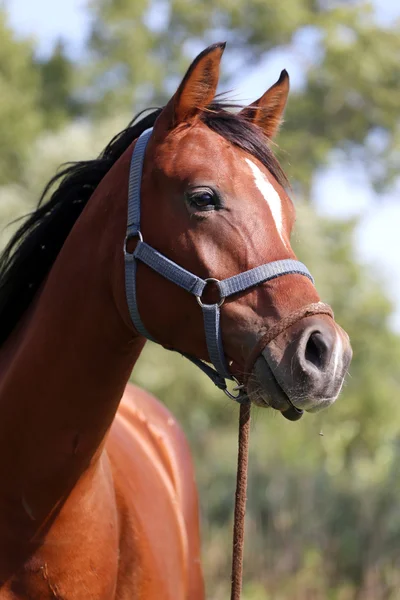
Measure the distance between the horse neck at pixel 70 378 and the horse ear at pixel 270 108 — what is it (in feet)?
1.65

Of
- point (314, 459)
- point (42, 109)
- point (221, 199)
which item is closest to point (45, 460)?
point (221, 199)

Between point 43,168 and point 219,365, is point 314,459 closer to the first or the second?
point 43,168

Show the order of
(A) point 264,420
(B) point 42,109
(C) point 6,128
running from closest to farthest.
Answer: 1. (A) point 264,420
2. (C) point 6,128
3. (B) point 42,109

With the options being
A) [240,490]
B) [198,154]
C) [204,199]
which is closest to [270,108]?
[198,154]

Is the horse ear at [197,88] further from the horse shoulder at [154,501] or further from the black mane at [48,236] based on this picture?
the horse shoulder at [154,501]

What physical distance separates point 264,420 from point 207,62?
945 cm

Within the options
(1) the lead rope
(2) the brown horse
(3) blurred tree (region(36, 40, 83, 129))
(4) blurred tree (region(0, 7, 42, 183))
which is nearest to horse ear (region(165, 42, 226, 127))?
(2) the brown horse

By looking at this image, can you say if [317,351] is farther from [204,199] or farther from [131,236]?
[131,236]

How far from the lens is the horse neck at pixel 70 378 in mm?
2361

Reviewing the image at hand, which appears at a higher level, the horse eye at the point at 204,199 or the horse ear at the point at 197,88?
the horse ear at the point at 197,88

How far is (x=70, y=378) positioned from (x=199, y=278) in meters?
0.50

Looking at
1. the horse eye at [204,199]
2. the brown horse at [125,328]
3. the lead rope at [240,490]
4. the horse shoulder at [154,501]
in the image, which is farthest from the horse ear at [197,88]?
the horse shoulder at [154,501]

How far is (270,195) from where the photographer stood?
2250mm

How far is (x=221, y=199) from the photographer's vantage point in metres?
2.21
